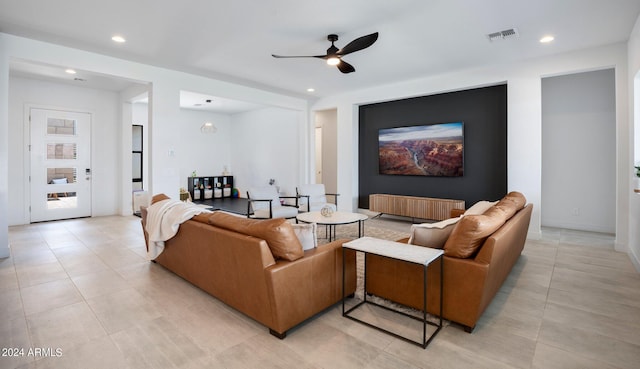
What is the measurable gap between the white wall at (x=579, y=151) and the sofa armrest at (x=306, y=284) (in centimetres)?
498

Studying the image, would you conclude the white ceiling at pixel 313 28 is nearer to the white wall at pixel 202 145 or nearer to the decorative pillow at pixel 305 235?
the decorative pillow at pixel 305 235

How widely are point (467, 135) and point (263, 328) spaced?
5059mm

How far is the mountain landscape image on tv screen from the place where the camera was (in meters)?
5.92

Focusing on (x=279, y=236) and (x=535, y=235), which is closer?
(x=279, y=236)

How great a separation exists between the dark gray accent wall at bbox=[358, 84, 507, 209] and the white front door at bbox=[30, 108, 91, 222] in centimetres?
638

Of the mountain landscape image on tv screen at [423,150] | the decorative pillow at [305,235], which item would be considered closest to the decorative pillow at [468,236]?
the decorative pillow at [305,235]

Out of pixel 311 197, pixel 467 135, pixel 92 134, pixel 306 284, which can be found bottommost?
pixel 306 284

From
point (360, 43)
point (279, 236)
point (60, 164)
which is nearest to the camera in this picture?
point (279, 236)

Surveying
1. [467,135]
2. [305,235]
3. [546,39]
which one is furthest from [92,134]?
[546,39]

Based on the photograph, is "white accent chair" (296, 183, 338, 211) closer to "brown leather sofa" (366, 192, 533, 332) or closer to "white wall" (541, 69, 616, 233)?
"brown leather sofa" (366, 192, 533, 332)

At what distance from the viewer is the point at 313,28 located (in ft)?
12.4

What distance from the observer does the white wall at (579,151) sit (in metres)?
5.25

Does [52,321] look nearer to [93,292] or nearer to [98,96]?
[93,292]

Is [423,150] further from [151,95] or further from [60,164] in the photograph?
[60,164]
